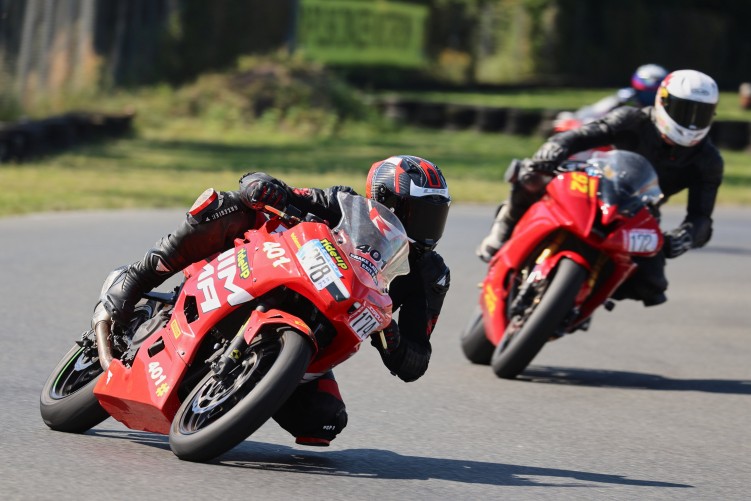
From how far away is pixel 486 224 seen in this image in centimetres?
1560

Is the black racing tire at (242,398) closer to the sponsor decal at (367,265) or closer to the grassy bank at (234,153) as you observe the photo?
the sponsor decal at (367,265)

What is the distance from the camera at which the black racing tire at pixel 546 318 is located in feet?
26.0

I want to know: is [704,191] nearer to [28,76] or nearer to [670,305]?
[670,305]

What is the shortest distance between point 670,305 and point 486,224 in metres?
4.37

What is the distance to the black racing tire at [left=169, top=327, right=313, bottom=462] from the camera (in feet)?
16.9

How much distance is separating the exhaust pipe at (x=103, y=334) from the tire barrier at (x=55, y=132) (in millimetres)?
12735

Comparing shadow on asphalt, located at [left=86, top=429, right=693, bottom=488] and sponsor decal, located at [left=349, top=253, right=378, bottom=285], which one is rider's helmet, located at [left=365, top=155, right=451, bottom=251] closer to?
sponsor decal, located at [left=349, top=253, right=378, bottom=285]

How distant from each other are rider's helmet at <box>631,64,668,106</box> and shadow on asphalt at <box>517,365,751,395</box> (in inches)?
253

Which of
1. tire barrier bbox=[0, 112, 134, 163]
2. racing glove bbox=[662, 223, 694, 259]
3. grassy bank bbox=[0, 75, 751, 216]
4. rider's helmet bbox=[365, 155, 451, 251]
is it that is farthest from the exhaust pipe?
tire barrier bbox=[0, 112, 134, 163]

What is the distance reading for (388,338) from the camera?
5.75 meters

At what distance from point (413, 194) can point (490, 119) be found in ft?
75.5

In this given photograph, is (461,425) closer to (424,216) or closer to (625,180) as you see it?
(424,216)

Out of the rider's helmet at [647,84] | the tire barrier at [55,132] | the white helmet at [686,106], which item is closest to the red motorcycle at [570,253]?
the white helmet at [686,106]

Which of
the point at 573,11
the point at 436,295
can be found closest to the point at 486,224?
the point at 436,295
